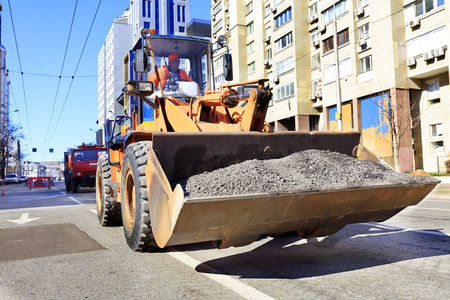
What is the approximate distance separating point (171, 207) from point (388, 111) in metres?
25.2

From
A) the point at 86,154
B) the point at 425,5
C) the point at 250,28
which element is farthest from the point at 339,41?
the point at 86,154

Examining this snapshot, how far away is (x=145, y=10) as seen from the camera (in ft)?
294

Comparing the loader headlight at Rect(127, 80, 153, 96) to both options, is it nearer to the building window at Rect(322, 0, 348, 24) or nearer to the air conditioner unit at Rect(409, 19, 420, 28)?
the air conditioner unit at Rect(409, 19, 420, 28)

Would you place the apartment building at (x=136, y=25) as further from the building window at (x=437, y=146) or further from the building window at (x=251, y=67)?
the building window at (x=437, y=146)

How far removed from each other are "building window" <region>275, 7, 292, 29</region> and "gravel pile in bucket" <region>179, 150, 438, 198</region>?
33490 millimetres

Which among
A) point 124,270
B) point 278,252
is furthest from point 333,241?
point 124,270

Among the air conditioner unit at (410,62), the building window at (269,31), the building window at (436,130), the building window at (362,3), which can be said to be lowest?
the building window at (436,130)

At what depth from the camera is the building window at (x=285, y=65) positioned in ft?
116

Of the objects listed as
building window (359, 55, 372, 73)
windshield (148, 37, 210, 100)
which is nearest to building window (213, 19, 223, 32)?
building window (359, 55, 372, 73)

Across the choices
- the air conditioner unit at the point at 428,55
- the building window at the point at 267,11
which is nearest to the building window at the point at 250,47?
the building window at the point at 267,11

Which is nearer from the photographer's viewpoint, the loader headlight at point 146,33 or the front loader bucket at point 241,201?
the front loader bucket at point 241,201

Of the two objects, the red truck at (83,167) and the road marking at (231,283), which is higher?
the red truck at (83,167)

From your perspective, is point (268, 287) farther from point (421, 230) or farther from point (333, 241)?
point (421, 230)

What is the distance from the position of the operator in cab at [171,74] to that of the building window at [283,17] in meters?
31.0
